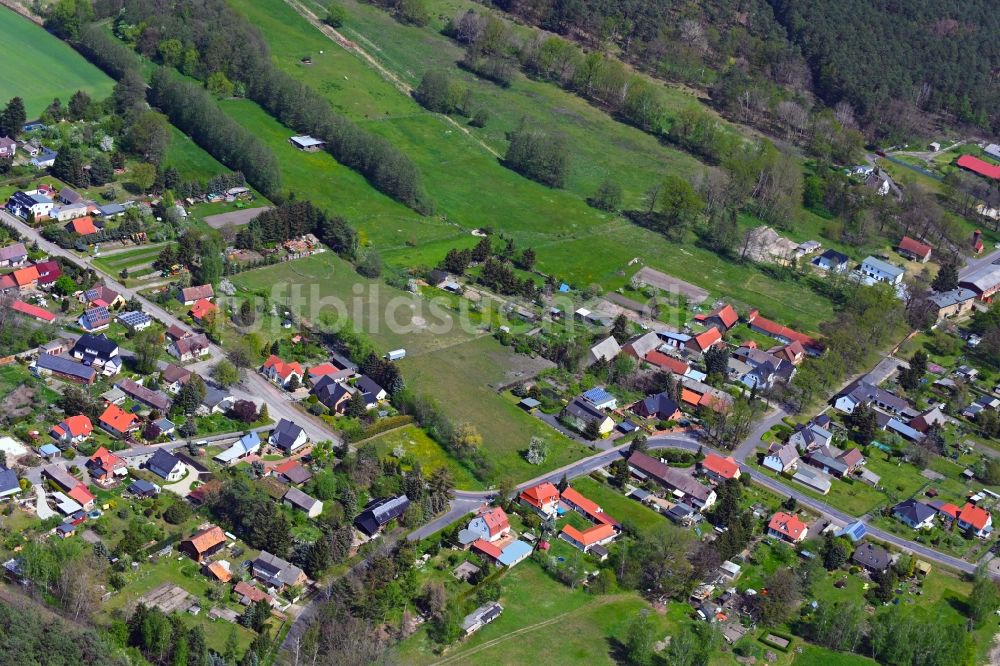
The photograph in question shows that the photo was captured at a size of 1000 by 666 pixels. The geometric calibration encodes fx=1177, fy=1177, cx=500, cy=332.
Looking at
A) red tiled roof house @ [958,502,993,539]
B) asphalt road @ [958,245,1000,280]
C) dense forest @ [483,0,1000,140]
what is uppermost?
dense forest @ [483,0,1000,140]

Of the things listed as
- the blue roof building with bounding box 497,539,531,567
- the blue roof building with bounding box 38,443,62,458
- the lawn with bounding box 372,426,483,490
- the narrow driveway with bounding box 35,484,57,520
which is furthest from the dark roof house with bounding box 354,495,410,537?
the blue roof building with bounding box 38,443,62,458

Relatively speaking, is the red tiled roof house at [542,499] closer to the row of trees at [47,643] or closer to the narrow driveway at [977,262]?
the row of trees at [47,643]

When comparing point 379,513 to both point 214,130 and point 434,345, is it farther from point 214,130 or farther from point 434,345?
point 214,130

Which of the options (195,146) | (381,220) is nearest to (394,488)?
(381,220)

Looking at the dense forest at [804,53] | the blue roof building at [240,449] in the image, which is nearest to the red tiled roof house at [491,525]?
the blue roof building at [240,449]

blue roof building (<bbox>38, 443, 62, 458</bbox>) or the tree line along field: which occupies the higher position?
the tree line along field

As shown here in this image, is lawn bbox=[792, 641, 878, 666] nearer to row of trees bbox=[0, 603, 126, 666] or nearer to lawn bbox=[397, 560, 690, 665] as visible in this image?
lawn bbox=[397, 560, 690, 665]
